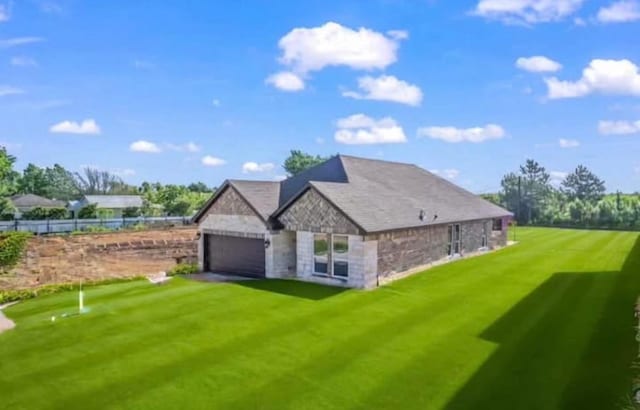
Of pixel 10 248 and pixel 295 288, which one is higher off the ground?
pixel 10 248

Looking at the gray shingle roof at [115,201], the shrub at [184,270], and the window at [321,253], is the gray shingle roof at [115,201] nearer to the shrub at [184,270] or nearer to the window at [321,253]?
the shrub at [184,270]

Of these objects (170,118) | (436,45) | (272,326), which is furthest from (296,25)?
(170,118)

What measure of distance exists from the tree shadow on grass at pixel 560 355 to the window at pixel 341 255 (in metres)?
6.19

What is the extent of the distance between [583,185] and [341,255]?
185ft

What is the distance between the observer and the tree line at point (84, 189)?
97.5 ft

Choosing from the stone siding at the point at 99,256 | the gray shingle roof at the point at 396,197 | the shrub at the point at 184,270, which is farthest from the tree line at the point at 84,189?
the gray shingle roof at the point at 396,197

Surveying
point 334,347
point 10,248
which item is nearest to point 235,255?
point 10,248

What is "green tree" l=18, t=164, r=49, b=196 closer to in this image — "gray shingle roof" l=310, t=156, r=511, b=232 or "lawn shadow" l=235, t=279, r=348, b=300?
"gray shingle roof" l=310, t=156, r=511, b=232

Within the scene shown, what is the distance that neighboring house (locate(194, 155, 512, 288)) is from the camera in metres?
16.5

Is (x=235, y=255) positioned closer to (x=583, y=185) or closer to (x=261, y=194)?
(x=261, y=194)

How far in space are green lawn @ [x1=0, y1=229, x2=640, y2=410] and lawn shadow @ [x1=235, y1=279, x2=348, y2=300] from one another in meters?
0.11

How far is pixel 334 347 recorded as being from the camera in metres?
9.91

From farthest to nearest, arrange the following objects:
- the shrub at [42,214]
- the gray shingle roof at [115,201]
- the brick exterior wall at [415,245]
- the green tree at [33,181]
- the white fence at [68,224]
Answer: the green tree at [33,181]
the gray shingle roof at [115,201]
the shrub at [42,214]
the white fence at [68,224]
the brick exterior wall at [415,245]

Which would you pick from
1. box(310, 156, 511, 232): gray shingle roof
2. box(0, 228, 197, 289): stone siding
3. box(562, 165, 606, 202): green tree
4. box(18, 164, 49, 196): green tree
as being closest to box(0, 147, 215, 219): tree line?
box(18, 164, 49, 196): green tree
